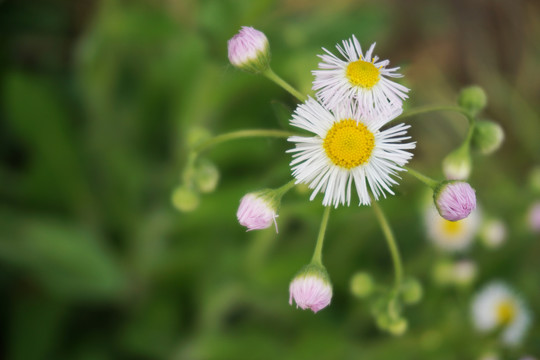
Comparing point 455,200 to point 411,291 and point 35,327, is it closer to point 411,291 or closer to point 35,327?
point 411,291

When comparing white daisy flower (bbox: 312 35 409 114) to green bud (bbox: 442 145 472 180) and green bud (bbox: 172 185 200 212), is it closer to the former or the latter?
green bud (bbox: 442 145 472 180)

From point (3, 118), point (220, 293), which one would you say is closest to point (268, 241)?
point (220, 293)

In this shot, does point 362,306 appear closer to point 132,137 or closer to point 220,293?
point 220,293

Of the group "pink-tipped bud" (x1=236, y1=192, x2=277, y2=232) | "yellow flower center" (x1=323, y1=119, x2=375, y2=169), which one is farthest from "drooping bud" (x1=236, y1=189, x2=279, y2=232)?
"yellow flower center" (x1=323, y1=119, x2=375, y2=169)

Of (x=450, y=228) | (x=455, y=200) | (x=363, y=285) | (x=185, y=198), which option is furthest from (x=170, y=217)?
(x=455, y=200)

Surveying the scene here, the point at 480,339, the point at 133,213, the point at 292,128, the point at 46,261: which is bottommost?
the point at 480,339

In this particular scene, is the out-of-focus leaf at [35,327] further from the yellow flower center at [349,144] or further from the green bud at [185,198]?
the yellow flower center at [349,144]

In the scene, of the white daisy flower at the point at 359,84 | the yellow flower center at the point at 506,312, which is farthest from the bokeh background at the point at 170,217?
the white daisy flower at the point at 359,84
